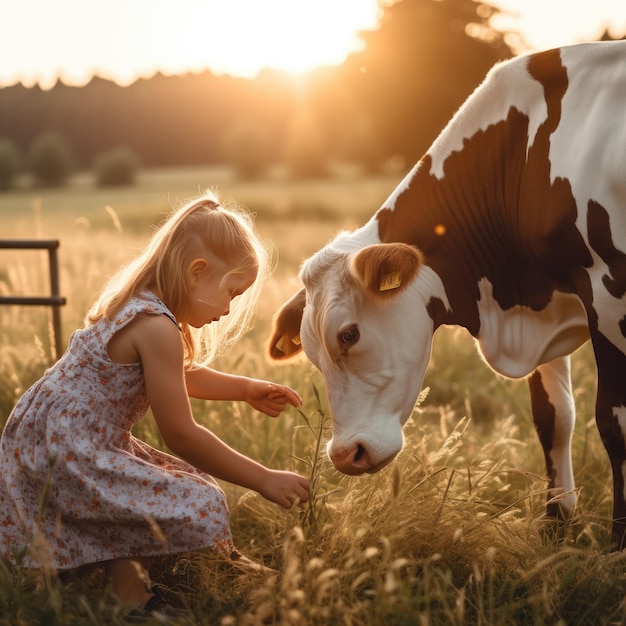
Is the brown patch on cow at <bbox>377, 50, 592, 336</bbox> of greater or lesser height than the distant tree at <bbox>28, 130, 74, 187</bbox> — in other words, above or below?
below

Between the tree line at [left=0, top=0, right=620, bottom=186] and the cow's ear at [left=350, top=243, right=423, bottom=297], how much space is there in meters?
30.1

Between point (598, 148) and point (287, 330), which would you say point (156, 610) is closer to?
point (287, 330)

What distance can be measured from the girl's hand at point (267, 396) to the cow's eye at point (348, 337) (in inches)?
10.7

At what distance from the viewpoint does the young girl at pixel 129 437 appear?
8.61ft

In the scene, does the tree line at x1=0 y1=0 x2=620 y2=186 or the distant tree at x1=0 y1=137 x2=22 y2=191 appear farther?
the distant tree at x1=0 y1=137 x2=22 y2=191

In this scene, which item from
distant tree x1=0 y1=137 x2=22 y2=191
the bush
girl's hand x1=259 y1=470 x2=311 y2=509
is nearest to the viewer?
girl's hand x1=259 y1=470 x2=311 y2=509

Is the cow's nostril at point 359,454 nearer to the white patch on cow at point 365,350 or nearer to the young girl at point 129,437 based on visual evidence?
the white patch on cow at point 365,350

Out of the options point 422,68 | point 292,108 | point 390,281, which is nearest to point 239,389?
point 390,281

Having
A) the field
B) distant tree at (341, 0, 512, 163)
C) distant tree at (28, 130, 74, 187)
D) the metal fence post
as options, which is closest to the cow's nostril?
the field

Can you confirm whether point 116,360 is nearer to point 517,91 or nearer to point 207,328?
point 207,328

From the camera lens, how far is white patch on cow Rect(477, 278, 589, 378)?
316cm

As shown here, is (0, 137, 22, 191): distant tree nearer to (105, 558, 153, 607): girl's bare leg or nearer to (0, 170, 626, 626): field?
(0, 170, 626, 626): field

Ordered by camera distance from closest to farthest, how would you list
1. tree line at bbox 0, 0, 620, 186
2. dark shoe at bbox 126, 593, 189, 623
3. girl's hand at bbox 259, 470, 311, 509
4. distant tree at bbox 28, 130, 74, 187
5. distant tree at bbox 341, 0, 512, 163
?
dark shoe at bbox 126, 593, 189, 623 < girl's hand at bbox 259, 470, 311, 509 < distant tree at bbox 341, 0, 512, 163 < tree line at bbox 0, 0, 620, 186 < distant tree at bbox 28, 130, 74, 187

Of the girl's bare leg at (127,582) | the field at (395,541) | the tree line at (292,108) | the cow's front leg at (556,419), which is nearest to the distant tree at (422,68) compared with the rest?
the tree line at (292,108)
